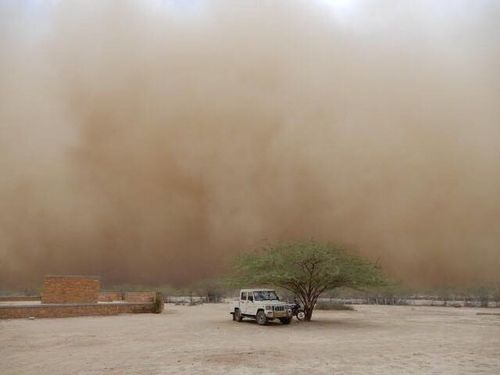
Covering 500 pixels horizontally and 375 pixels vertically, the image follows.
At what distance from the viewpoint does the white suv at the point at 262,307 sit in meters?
18.5

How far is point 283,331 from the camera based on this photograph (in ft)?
53.7

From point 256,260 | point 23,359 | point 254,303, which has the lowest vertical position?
point 23,359

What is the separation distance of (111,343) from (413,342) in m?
8.03

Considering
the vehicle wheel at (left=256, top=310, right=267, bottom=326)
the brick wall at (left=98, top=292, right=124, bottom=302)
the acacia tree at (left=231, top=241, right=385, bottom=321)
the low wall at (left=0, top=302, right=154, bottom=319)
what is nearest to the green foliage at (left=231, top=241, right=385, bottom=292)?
the acacia tree at (left=231, top=241, right=385, bottom=321)

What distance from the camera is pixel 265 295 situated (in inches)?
760

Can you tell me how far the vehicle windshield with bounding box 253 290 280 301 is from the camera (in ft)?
63.0

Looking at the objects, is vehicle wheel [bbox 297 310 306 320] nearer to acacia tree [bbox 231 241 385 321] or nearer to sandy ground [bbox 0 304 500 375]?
acacia tree [bbox 231 241 385 321]

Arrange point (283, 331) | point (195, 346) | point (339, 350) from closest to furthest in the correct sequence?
point (339, 350), point (195, 346), point (283, 331)

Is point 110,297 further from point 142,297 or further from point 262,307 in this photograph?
point 262,307

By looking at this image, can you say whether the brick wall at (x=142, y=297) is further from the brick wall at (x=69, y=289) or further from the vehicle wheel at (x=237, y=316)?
the vehicle wheel at (x=237, y=316)

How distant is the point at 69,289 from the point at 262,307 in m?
10.5

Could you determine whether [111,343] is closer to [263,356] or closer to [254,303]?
[263,356]

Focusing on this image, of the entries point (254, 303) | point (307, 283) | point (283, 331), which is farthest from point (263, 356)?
point (307, 283)

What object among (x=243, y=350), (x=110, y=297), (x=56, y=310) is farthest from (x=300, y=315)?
(x=110, y=297)
